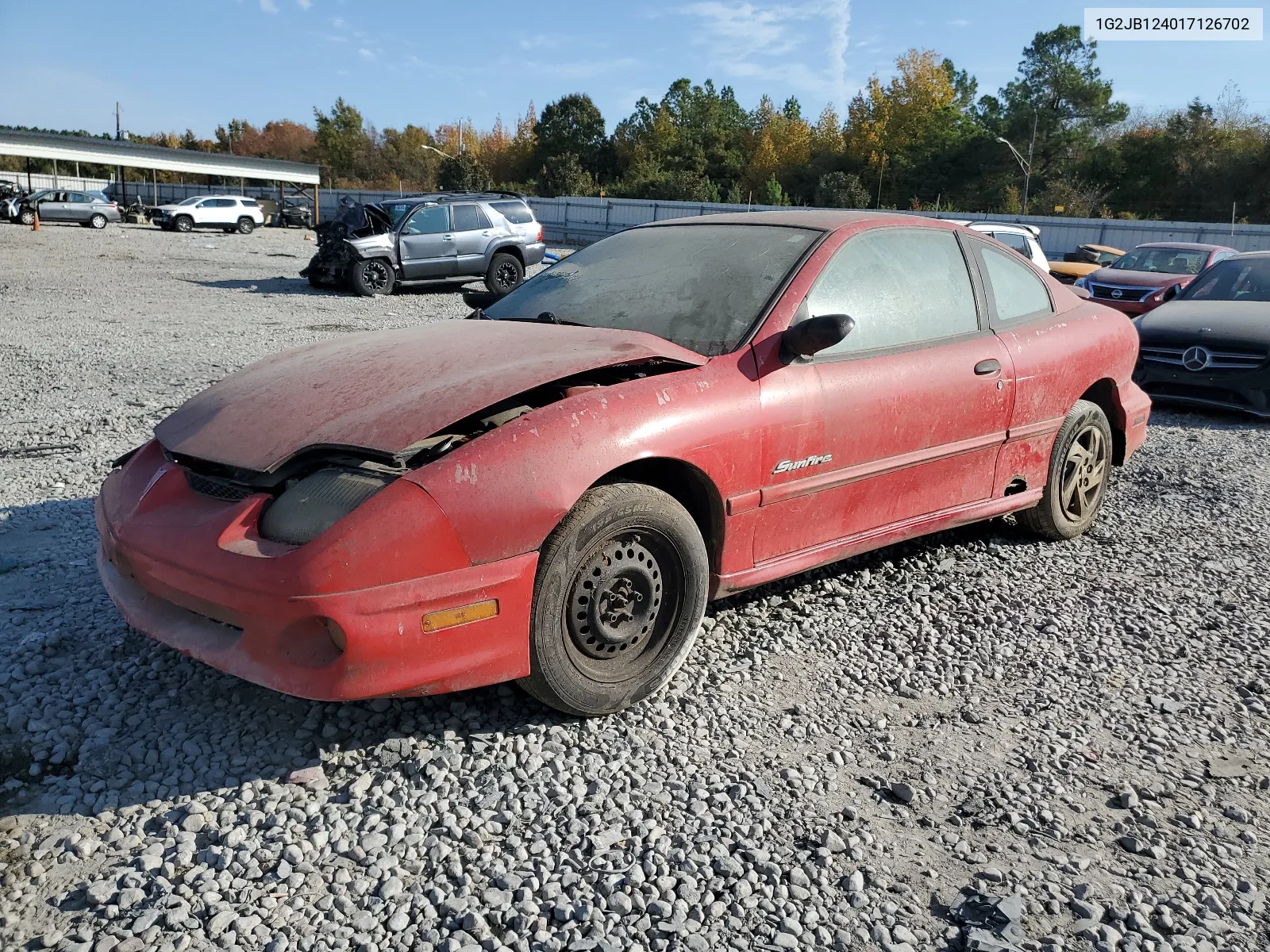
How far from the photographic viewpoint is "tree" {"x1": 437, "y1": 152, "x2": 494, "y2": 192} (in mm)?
62875

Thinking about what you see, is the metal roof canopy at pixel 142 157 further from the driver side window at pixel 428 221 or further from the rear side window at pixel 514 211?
the driver side window at pixel 428 221

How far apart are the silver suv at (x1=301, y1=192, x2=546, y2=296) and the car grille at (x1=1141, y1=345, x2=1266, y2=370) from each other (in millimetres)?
11455

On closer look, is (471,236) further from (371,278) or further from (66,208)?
(66,208)

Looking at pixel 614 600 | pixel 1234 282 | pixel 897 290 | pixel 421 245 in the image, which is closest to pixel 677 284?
pixel 897 290

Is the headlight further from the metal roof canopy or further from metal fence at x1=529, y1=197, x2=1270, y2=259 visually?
the metal roof canopy

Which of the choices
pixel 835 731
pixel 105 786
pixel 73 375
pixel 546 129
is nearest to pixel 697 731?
pixel 835 731

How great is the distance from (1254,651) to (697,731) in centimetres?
230

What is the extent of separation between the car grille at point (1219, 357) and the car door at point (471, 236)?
11490mm

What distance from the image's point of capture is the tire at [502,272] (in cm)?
1723

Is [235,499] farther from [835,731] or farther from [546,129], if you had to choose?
[546,129]

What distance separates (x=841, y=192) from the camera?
54.2 meters

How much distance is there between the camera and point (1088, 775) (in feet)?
9.26

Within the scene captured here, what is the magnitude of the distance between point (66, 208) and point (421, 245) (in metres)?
26.2

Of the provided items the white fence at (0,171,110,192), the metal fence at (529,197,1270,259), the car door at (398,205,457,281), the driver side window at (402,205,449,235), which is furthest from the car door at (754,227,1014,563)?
the white fence at (0,171,110,192)
